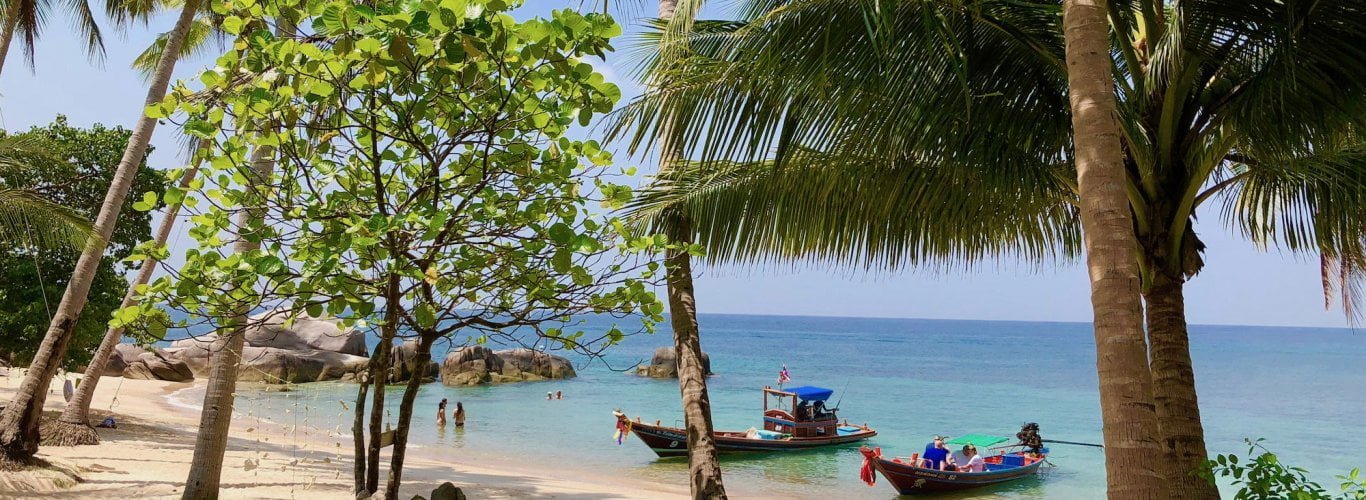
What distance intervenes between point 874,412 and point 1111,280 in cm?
3975

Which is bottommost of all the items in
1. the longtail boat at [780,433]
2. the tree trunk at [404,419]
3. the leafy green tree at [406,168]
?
the longtail boat at [780,433]

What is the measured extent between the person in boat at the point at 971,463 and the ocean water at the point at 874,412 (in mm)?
546

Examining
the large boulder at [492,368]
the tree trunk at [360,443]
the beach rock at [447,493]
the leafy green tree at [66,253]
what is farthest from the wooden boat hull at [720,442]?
the large boulder at [492,368]

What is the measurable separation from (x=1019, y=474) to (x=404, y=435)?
60.4 feet

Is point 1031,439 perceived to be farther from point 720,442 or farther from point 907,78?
point 907,78

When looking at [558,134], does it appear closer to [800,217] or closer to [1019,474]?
[800,217]

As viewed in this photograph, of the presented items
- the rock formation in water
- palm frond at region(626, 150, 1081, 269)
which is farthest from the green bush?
the rock formation in water

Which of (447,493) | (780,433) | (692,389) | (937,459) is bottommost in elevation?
(937,459)

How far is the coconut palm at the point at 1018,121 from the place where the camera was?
4.88 m

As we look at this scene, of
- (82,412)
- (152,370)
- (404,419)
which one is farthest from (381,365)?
(152,370)

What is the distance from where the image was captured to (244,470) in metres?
12.6

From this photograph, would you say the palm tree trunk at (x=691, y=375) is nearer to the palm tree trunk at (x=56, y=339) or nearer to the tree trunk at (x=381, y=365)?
the tree trunk at (x=381, y=365)

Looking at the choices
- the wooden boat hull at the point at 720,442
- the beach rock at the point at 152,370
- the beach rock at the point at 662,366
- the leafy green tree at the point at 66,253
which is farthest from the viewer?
the beach rock at the point at 662,366

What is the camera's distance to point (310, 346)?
116ft
